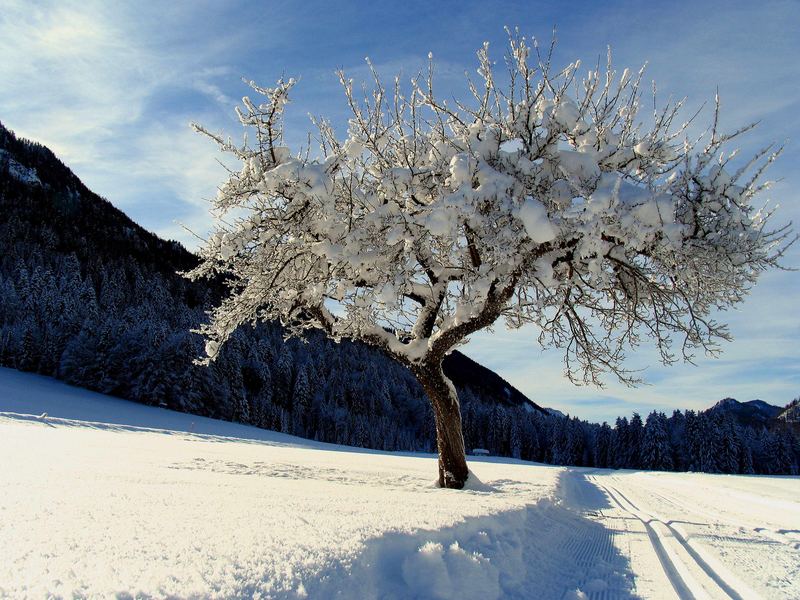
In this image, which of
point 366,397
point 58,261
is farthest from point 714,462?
point 58,261

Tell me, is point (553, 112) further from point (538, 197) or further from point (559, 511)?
point (559, 511)

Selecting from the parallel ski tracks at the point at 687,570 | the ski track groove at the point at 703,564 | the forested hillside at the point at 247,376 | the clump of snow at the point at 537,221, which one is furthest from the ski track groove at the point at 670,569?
the forested hillside at the point at 247,376

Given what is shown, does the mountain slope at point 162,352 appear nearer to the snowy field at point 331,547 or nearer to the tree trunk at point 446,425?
the tree trunk at point 446,425

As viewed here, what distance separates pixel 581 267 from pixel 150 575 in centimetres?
892

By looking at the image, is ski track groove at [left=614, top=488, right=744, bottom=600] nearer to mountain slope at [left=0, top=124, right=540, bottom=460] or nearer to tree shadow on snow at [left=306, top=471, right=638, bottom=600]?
tree shadow on snow at [left=306, top=471, right=638, bottom=600]

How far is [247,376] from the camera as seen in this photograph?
84.0 meters

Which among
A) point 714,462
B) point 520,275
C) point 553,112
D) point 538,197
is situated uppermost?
point 553,112

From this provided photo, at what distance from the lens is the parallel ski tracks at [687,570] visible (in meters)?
4.27

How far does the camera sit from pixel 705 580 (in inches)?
183

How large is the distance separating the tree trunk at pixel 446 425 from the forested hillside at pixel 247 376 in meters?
17.9

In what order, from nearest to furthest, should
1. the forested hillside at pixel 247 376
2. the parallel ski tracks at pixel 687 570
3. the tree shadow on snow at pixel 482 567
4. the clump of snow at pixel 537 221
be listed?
1. the tree shadow on snow at pixel 482 567
2. the parallel ski tracks at pixel 687 570
3. the clump of snow at pixel 537 221
4. the forested hillside at pixel 247 376

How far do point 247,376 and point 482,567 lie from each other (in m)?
85.0

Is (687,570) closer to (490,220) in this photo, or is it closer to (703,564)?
(703,564)

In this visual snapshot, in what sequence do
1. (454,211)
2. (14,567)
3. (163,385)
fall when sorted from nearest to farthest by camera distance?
(14,567) < (454,211) < (163,385)
